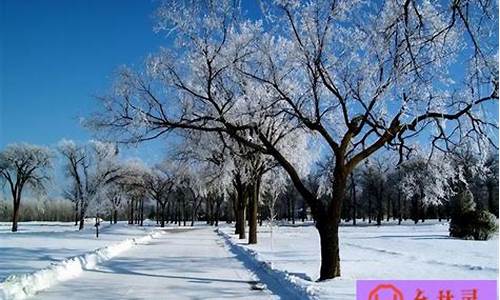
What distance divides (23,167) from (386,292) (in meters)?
47.1

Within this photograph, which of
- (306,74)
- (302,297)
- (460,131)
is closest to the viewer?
(302,297)

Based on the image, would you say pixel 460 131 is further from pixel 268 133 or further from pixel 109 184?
pixel 109 184

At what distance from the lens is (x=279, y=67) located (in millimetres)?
15023

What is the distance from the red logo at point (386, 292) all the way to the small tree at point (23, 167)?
4567 cm

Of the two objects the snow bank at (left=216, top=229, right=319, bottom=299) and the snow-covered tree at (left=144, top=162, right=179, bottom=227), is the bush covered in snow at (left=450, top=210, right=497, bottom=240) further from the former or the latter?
the snow-covered tree at (left=144, top=162, right=179, bottom=227)

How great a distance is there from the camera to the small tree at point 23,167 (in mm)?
47156

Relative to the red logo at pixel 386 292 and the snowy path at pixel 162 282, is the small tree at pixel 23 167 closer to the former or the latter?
the snowy path at pixel 162 282

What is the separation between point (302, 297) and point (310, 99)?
5.88 meters

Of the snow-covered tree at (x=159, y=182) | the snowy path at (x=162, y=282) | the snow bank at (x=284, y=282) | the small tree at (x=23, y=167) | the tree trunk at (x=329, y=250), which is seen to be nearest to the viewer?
the snow bank at (x=284, y=282)

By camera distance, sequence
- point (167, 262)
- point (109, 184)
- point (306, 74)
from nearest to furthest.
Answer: point (306, 74)
point (167, 262)
point (109, 184)

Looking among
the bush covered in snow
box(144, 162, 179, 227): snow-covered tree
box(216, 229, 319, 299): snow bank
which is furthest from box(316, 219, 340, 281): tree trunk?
box(144, 162, 179, 227): snow-covered tree

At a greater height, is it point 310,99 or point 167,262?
point 310,99

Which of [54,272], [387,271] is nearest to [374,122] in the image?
[387,271]

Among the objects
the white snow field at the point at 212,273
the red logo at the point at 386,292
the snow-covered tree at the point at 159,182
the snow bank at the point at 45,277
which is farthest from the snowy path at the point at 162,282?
the snow-covered tree at the point at 159,182
